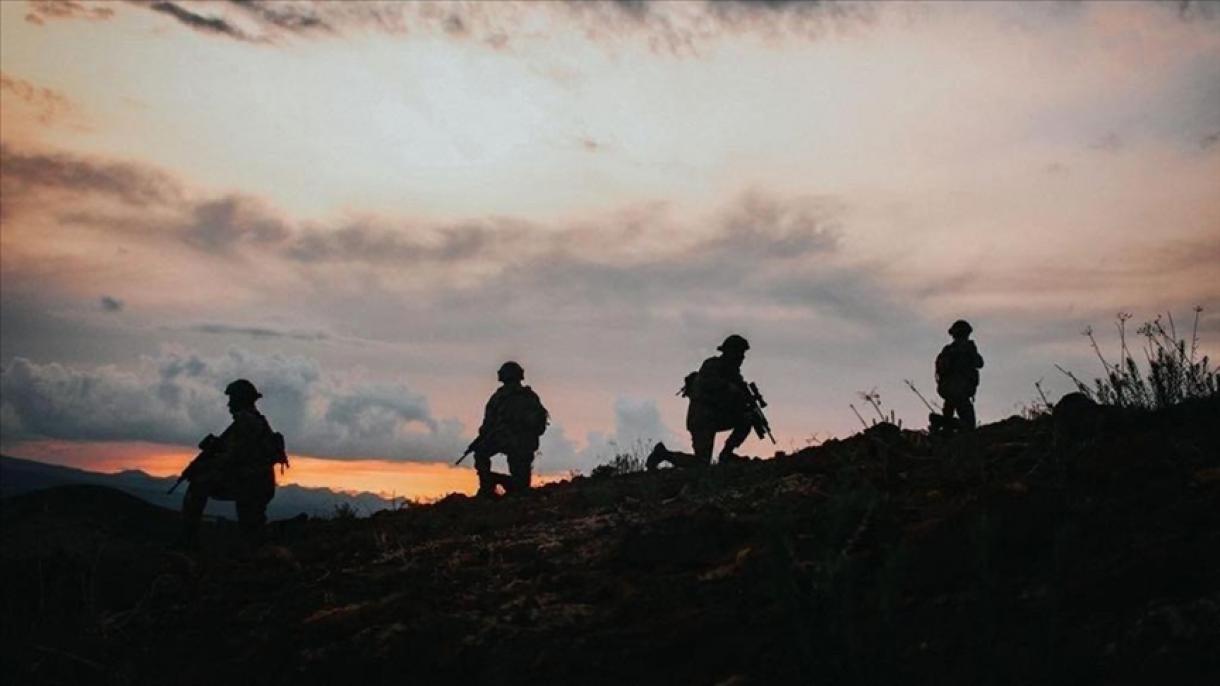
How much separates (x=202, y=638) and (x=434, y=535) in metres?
2.63

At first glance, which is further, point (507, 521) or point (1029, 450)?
point (507, 521)

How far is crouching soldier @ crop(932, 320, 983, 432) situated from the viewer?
13664 millimetres

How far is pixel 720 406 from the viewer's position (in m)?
14.2

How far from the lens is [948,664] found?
3891 mm

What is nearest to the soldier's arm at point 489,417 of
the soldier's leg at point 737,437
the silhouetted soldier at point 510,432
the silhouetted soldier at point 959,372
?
the silhouetted soldier at point 510,432

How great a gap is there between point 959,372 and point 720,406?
329 centimetres

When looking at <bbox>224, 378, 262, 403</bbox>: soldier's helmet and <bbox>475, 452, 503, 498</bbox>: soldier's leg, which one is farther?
<bbox>475, 452, 503, 498</bbox>: soldier's leg

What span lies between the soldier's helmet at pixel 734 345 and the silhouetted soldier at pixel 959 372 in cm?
267

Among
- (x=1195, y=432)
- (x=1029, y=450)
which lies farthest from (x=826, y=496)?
(x=1195, y=432)

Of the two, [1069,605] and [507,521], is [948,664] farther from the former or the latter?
[507,521]

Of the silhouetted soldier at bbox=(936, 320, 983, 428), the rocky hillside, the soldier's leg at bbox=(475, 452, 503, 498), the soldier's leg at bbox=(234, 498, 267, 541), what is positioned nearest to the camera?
the rocky hillside

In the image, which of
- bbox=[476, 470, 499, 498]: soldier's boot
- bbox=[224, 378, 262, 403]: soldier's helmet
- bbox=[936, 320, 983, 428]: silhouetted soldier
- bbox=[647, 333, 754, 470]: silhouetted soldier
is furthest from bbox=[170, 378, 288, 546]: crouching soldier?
bbox=[936, 320, 983, 428]: silhouetted soldier

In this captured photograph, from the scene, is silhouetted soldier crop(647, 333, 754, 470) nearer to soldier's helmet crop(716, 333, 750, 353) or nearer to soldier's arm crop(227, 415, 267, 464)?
soldier's helmet crop(716, 333, 750, 353)

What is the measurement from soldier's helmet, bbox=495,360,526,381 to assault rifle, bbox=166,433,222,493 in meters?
5.14
